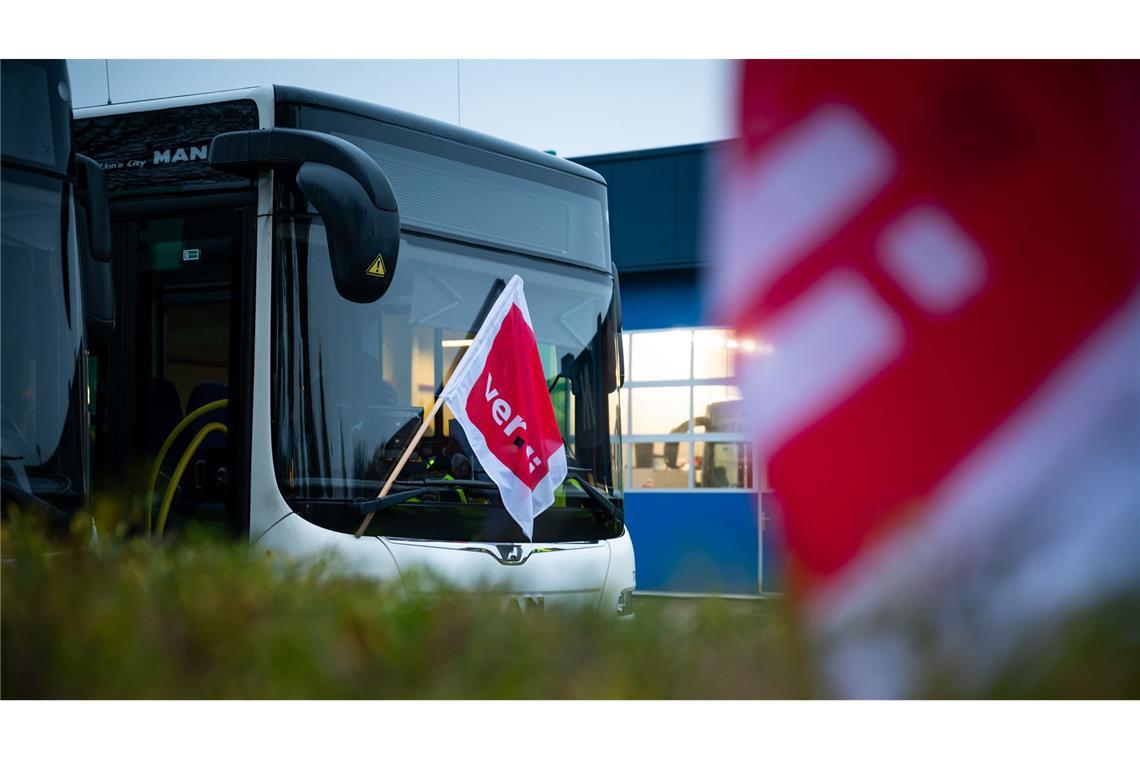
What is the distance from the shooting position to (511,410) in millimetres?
5797

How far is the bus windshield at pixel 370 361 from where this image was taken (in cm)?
548

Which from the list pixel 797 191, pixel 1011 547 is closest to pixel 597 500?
pixel 797 191

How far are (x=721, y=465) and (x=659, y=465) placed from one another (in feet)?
2.60

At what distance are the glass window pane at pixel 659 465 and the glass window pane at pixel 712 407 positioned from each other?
1.09 feet

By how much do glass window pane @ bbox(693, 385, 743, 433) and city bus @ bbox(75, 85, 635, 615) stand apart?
337 inches

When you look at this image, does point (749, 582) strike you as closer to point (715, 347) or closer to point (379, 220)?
point (379, 220)

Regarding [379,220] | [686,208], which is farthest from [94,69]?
[686,208]

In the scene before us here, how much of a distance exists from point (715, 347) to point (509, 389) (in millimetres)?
9316

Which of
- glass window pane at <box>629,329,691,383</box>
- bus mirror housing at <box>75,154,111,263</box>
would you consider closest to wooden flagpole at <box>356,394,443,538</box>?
bus mirror housing at <box>75,154,111,263</box>

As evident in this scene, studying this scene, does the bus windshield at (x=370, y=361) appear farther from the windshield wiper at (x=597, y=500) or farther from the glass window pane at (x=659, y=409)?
the glass window pane at (x=659, y=409)

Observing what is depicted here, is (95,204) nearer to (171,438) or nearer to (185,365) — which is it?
(185,365)

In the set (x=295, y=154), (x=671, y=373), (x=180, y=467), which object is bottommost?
(x=180, y=467)

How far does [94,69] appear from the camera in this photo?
4992 millimetres

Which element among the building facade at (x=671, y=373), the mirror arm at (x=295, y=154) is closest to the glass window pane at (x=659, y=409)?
the building facade at (x=671, y=373)
